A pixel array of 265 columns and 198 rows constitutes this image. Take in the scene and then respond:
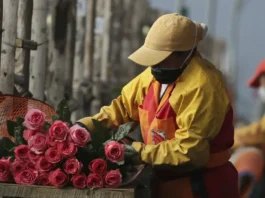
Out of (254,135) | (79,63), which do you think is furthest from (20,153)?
(79,63)

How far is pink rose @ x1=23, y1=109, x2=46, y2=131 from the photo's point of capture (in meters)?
5.67

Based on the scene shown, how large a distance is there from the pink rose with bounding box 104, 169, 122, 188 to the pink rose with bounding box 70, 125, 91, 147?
0.78ft

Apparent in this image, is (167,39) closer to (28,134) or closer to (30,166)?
(28,134)

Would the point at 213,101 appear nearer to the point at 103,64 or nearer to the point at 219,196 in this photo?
the point at 219,196

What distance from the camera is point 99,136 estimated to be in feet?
19.1

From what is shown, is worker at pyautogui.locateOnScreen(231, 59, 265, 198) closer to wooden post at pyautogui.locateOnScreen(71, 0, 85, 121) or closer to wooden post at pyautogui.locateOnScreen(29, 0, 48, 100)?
wooden post at pyautogui.locateOnScreen(71, 0, 85, 121)

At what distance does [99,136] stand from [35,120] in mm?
392

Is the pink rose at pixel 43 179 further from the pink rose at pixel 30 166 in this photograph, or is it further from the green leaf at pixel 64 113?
the green leaf at pixel 64 113

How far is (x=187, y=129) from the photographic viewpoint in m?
5.71

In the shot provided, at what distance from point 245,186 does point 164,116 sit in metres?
5.63

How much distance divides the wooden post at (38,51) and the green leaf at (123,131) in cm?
318

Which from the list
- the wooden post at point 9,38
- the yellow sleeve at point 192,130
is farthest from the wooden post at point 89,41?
the yellow sleeve at point 192,130

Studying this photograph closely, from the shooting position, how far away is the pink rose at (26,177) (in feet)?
18.1

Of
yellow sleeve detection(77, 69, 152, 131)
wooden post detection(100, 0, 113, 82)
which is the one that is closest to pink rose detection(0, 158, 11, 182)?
yellow sleeve detection(77, 69, 152, 131)
